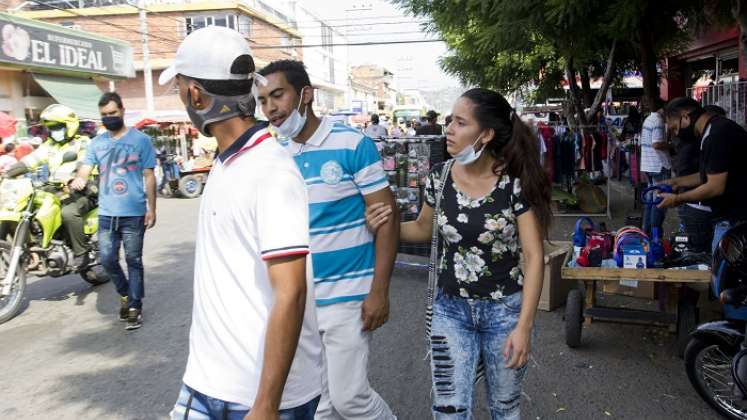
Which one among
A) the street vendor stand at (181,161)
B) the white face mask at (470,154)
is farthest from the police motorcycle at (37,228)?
the street vendor stand at (181,161)

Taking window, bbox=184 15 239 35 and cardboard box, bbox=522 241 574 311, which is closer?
cardboard box, bbox=522 241 574 311

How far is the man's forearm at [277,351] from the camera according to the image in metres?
1.71

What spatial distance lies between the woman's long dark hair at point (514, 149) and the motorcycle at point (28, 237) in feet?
17.3

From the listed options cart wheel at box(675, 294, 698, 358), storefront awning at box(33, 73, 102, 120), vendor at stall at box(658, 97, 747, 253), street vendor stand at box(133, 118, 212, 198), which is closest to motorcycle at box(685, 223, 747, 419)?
cart wheel at box(675, 294, 698, 358)

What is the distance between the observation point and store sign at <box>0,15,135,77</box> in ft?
61.5

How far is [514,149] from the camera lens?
9.04ft

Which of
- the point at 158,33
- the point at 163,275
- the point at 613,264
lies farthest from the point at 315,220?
the point at 158,33

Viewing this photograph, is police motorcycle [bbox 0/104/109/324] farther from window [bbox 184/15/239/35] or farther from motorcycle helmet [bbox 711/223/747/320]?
window [bbox 184/15/239/35]

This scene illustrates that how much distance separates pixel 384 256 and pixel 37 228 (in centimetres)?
516

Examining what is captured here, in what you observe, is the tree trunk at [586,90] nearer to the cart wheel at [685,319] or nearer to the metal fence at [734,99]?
the metal fence at [734,99]

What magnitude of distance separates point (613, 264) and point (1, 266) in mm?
5696

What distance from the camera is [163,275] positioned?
7.97m

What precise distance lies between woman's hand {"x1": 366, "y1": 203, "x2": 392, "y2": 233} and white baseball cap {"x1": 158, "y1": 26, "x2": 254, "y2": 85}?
1176 mm

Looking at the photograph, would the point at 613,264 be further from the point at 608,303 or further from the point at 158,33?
the point at 158,33
